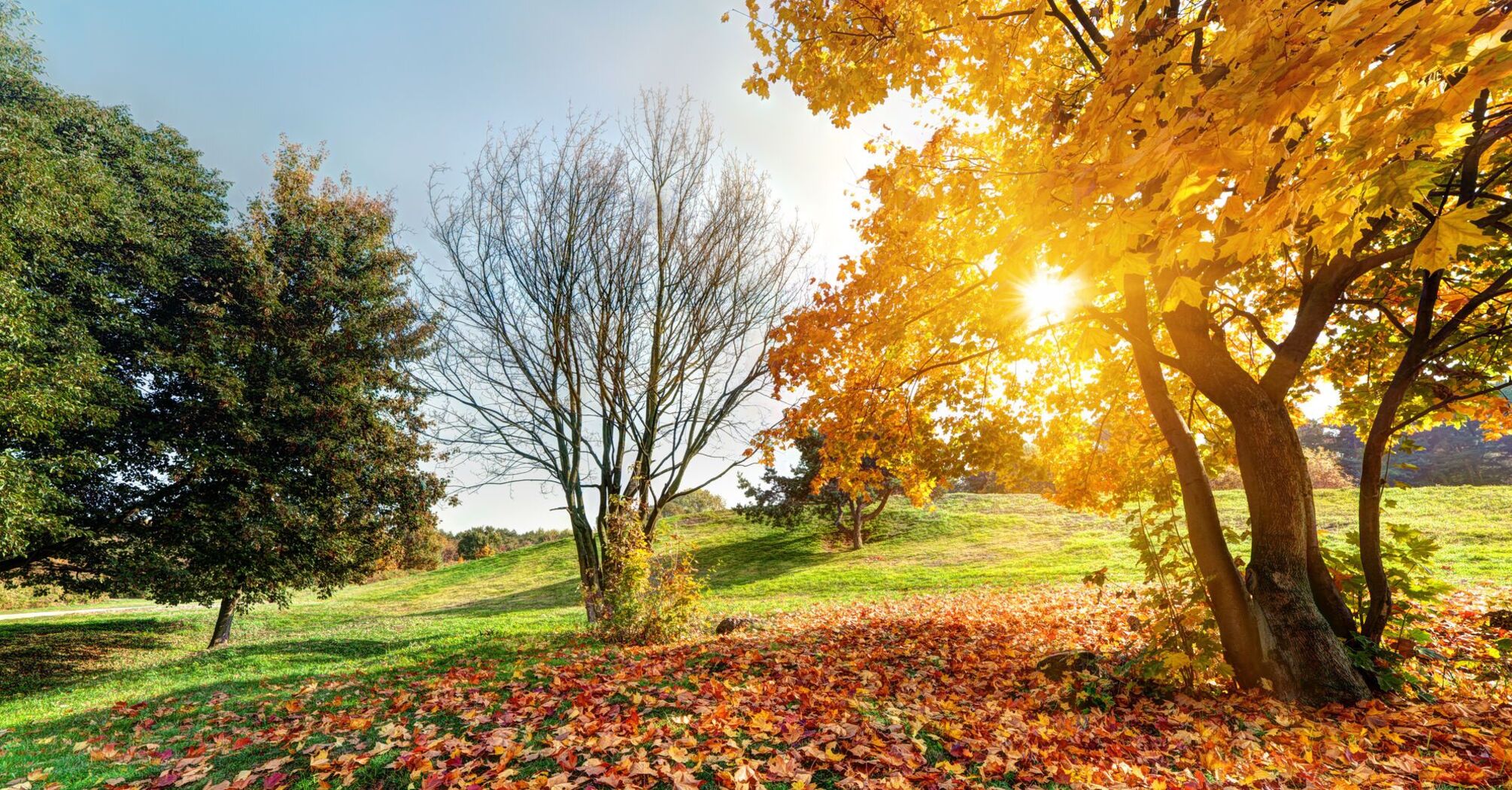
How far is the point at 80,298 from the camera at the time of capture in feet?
32.5

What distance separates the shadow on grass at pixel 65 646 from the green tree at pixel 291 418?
152cm

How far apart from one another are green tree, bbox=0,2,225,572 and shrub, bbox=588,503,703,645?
8034 mm

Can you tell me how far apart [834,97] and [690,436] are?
6606 millimetres

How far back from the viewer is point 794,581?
2066cm

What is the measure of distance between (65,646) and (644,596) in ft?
44.0

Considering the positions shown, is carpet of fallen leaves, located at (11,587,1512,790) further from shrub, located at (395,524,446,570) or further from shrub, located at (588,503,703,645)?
shrub, located at (395,524,446,570)

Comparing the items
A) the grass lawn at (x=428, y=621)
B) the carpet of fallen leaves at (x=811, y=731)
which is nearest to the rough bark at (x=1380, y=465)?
the carpet of fallen leaves at (x=811, y=731)

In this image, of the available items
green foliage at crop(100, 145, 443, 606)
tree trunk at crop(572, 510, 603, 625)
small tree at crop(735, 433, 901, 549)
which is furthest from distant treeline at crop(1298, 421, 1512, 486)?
green foliage at crop(100, 145, 443, 606)

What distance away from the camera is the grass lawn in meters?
5.52

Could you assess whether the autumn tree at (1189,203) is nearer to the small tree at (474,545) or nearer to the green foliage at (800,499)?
the green foliage at (800,499)

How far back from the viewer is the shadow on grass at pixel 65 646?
375 inches

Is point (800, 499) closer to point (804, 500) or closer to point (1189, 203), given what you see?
point (804, 500)

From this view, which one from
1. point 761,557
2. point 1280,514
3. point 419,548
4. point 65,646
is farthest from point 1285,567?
point 761,557

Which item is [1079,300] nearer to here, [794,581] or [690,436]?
[690,436]
